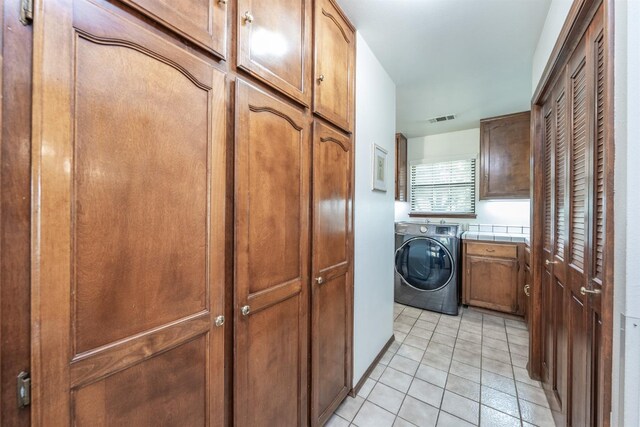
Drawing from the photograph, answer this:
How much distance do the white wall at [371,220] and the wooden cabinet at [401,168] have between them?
4.87 feet

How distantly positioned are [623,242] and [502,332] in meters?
2.48

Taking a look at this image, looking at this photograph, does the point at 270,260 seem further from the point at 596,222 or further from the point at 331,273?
the point at 596,222

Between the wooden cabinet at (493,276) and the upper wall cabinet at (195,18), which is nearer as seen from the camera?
the upper wall cabinet at (195,18)

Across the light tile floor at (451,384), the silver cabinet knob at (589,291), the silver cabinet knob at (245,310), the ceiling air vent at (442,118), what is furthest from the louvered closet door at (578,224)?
the ceiling air vent at (442,118)

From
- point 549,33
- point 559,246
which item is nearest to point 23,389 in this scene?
point 559,246

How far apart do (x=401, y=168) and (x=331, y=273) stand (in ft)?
9.25

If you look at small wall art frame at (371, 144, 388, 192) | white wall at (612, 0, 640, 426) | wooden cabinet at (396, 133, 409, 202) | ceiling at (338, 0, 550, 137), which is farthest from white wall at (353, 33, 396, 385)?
wooden cabinet at (396, 133, 409, 202)

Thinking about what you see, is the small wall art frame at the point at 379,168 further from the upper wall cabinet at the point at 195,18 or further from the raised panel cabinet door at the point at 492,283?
the raised panel cabinet door at the point at 492,283

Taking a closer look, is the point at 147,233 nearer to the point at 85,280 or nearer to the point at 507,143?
the point at 85,280

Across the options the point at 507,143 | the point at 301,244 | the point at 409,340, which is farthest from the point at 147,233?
the point at 507,143

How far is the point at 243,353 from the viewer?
0.95m

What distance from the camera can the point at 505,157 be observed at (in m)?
3.03

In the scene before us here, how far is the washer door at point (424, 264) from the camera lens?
296cm

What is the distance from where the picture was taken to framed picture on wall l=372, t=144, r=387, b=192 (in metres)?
1.93
